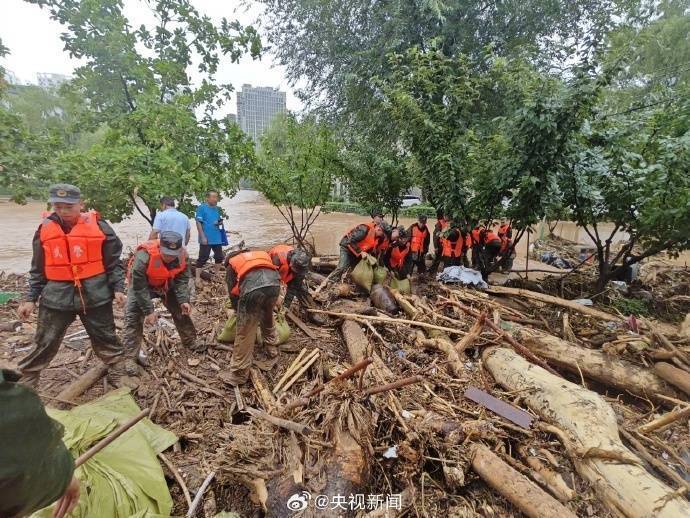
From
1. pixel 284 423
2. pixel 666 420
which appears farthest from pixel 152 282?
pixel 666 420

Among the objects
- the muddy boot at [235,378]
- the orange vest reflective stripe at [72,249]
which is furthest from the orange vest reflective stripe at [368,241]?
the orange vest reflective stripe at [72,249]

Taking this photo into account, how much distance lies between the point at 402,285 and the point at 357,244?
1.19 m

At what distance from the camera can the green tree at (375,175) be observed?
8.16 meters

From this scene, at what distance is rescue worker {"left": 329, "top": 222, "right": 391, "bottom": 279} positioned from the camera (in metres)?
6.07

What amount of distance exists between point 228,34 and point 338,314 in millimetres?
5409

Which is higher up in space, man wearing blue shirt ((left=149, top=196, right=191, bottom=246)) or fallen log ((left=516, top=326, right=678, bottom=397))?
man wearing blue shirt ((left=149, top=196, right=191, bottom=246))

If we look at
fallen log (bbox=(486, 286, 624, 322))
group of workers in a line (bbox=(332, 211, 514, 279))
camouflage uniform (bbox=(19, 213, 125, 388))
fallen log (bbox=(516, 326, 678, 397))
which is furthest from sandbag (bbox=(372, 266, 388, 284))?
camouflage uniform (bbox=(19, 213, 125, 388))

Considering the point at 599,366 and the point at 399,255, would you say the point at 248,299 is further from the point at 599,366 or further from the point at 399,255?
the point at 599,366

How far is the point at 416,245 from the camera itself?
7430 mm

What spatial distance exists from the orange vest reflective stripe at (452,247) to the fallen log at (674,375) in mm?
3822

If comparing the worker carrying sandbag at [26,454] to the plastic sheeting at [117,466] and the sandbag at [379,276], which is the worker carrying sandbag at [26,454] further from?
the sandbag at [379,276]

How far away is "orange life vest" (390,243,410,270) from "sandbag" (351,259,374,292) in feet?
2.83

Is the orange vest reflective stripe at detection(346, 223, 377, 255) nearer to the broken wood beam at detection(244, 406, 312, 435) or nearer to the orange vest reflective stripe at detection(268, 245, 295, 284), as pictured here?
the orange vest reflective stripe at detection(268, 245, 295, 284)

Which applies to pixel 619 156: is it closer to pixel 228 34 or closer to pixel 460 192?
pixel 460 192
